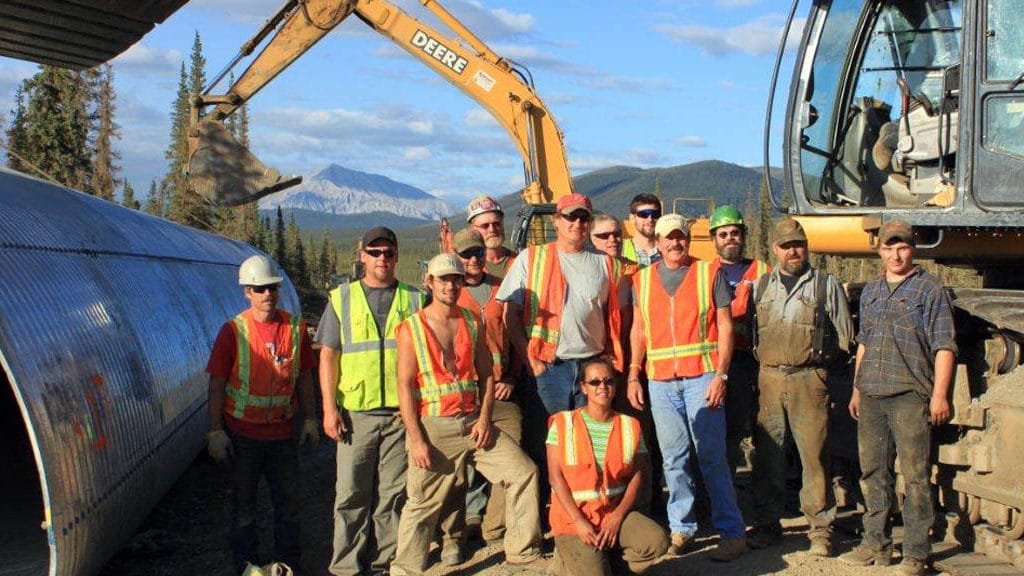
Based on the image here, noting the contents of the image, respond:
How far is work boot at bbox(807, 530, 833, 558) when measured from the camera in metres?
6.54

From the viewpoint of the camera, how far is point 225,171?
554 inches

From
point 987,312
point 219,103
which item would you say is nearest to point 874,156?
point 987,312

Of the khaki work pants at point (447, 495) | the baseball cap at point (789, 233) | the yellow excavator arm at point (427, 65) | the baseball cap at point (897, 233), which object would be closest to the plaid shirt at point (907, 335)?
the baseball cap at point (897, 233)

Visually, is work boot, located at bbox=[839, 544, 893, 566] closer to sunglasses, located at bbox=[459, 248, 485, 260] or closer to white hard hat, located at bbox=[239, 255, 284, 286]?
sunglasses, located at bbox=[459, 248, 485, 260]

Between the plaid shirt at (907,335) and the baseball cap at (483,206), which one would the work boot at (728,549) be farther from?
the baseball cap at (483,206)

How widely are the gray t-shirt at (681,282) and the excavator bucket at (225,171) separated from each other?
27.7ft

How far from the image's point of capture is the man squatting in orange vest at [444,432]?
6.08 meters

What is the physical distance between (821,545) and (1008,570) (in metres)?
1.03

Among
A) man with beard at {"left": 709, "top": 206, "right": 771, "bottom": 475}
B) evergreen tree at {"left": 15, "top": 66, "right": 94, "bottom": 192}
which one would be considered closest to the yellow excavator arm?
man with beard at {"left": 709, "top": 206, "right": 771, "bottom": 475}

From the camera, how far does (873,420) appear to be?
6312 millimetres

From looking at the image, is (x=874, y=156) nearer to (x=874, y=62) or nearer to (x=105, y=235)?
(x=874, y=62)

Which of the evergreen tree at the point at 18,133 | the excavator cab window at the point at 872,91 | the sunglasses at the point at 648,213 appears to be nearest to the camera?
the excavator cab window at the point at 872,91

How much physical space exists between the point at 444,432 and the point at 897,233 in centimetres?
283

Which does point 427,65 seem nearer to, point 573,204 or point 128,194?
point 573,204
